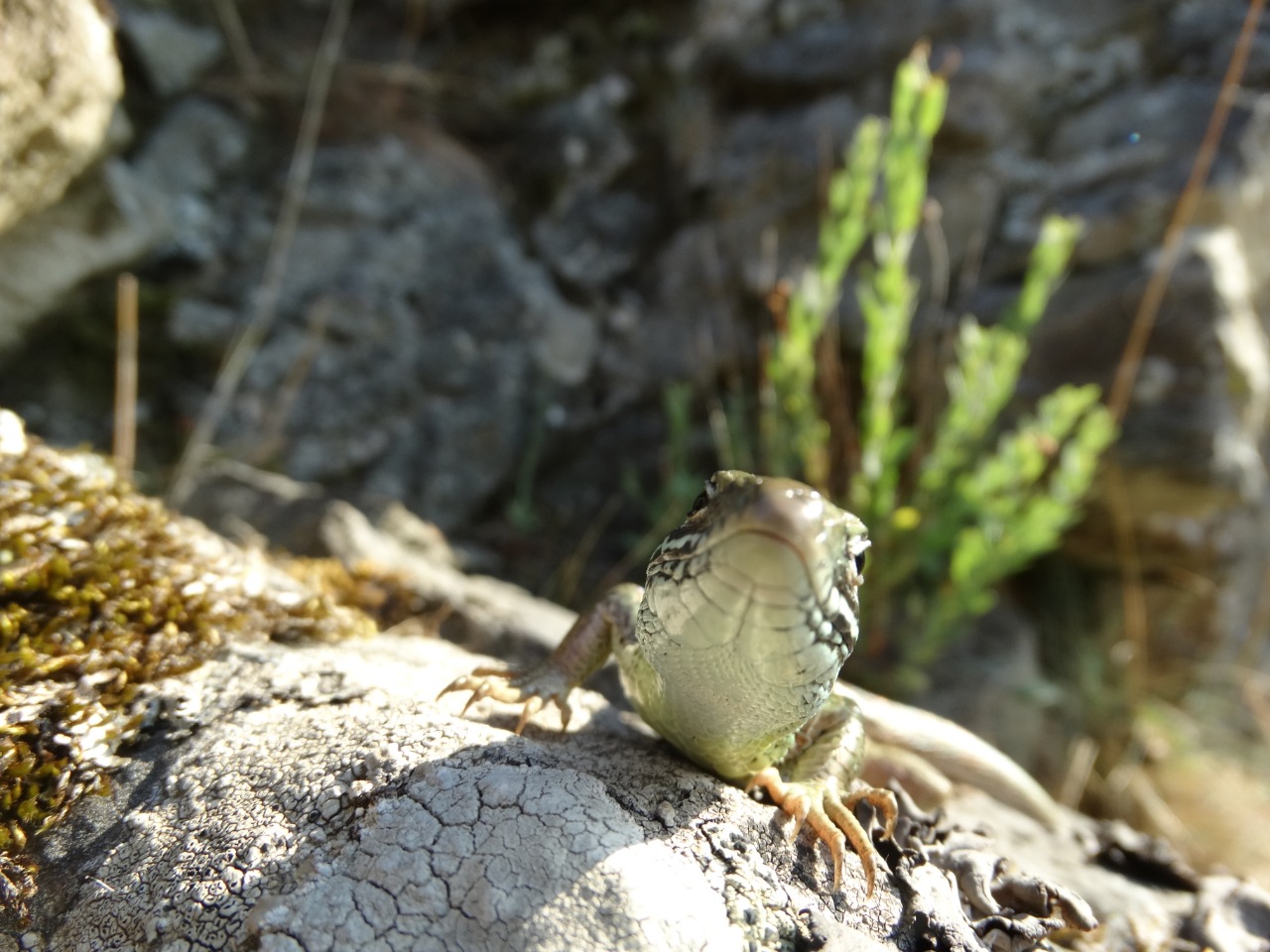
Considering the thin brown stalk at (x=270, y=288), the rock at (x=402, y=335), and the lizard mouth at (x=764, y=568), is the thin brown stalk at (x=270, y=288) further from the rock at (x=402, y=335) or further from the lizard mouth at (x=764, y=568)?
the lizard mouth at (x=764, y=568)

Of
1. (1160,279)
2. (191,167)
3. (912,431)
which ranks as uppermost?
(1160,279)

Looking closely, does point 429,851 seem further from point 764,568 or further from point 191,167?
point 191,167

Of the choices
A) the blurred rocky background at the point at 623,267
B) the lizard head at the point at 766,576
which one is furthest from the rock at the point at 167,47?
the lizard head at the point at 766,576

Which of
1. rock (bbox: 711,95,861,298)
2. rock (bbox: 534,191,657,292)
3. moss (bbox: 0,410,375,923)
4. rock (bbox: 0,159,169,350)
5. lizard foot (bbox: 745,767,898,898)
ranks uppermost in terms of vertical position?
rock (bbox: 711,95,861,298)

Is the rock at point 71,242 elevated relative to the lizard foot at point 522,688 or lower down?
elevated

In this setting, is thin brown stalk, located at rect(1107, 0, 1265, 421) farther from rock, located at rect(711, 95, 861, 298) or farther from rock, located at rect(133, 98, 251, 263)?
rock, located at rect(133, 98, 251, 263)

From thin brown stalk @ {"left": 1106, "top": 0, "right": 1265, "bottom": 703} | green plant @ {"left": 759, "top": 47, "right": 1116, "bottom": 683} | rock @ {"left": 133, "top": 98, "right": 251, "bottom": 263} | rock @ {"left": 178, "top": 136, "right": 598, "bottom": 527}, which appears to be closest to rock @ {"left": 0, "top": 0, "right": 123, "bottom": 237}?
rock @ {"left": 133, "top": 98, "right": 251, "bottom": 263}

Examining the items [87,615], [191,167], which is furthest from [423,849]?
[191,167]
